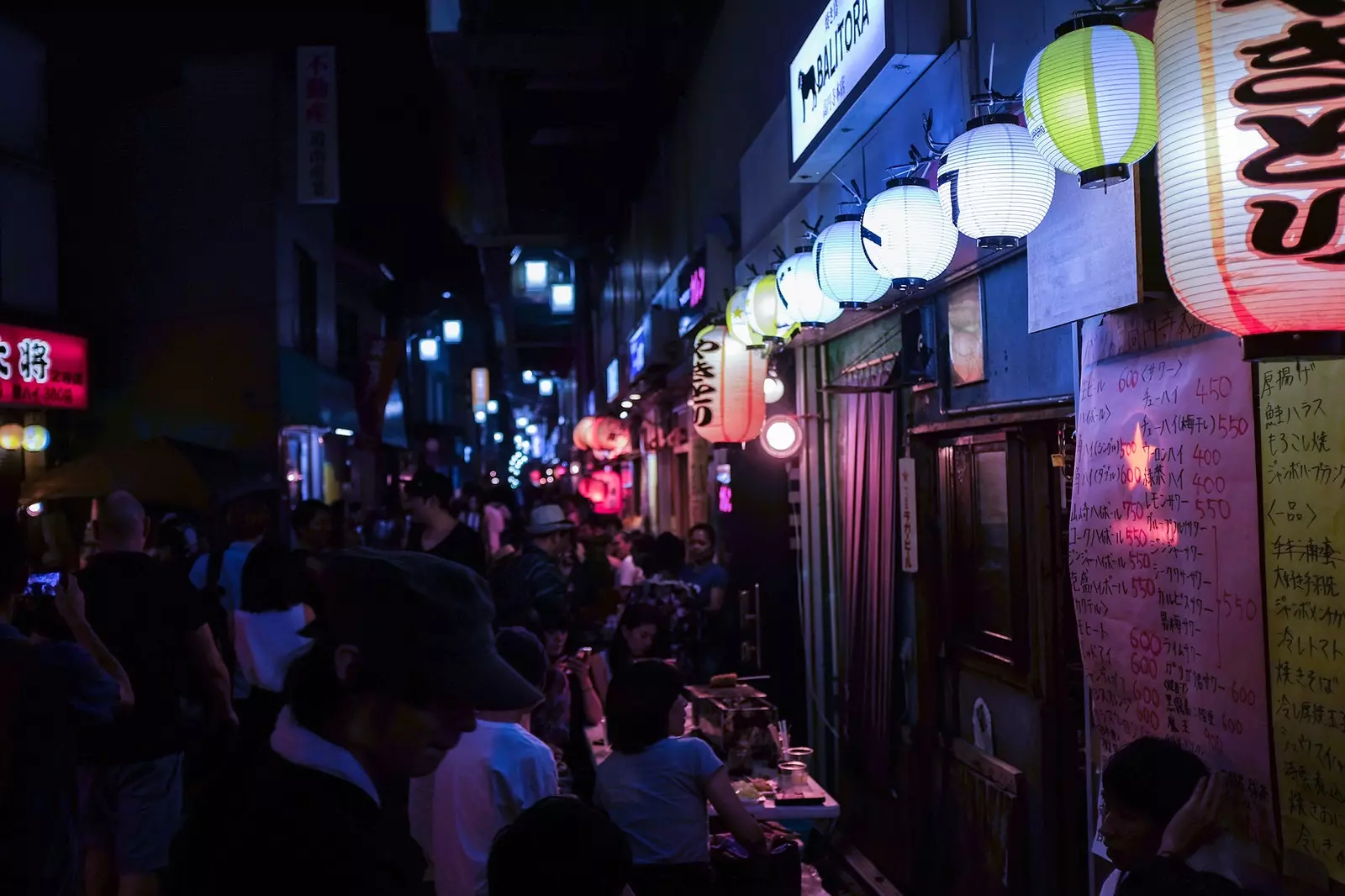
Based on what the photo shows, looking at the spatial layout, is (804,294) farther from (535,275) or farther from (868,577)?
(535,275)

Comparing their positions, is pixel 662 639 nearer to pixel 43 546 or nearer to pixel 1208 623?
pixel 1208 623

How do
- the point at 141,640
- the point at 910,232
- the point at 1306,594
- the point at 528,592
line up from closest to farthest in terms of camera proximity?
the point at 1306,594 → the point at 910,232 → the point at 141,640 → the point at 528,592

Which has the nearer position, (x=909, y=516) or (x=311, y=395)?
(x=909, y=516)

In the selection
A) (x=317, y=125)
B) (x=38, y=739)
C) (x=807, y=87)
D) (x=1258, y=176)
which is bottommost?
(x=38, y=739)

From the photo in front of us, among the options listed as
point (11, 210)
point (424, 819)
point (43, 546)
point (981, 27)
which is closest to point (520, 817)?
point (424, 819)

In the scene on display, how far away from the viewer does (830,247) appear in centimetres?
660

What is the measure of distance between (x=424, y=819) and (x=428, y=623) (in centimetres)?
310

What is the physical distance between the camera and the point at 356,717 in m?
2.26

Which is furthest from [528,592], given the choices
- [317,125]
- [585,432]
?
[585,432]

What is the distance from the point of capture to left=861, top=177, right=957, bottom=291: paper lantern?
5.73 meters

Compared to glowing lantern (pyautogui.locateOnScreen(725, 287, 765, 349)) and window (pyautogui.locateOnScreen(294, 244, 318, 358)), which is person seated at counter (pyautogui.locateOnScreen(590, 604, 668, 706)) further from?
window (pyautogui.locateOnScreen(294, 244, 318, 358))

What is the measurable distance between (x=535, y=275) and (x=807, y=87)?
Result: 30.6 metres

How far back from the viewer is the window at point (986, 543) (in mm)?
6164

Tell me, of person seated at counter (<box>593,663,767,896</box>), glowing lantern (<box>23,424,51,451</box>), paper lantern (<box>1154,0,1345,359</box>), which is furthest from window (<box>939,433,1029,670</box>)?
glowing lantern (<box>23,424,51,451</box>)
